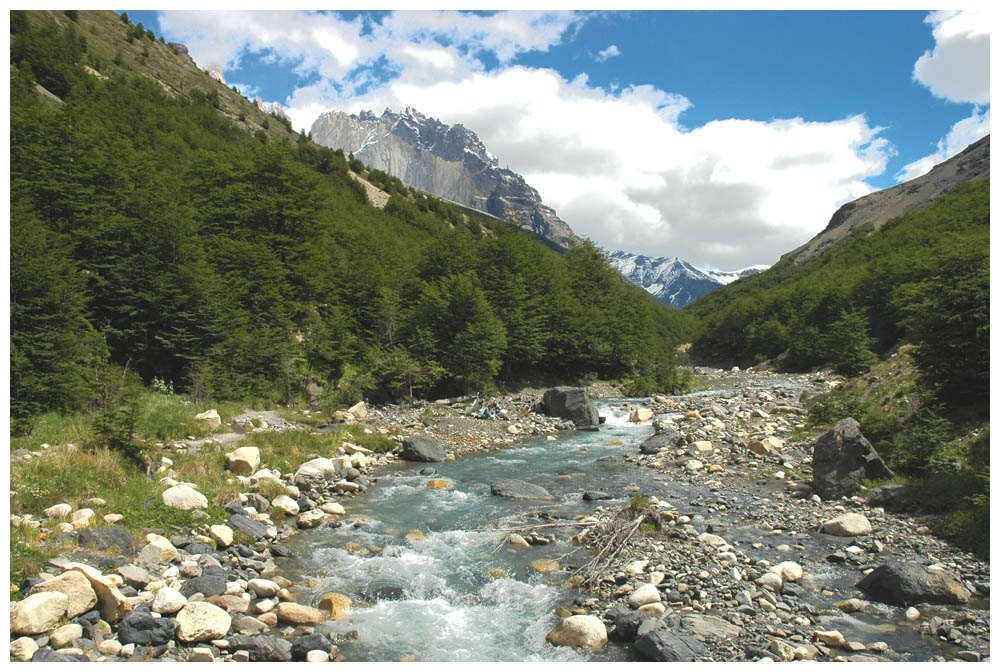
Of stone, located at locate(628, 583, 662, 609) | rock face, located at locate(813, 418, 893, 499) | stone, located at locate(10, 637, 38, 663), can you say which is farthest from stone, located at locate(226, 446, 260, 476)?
rock face, located at locate(813, 418, 893, 499)

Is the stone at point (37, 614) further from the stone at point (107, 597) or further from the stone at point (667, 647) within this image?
the stone at point (667, 647)

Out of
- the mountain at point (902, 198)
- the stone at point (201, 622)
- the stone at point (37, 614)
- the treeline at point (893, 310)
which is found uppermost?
the mountain at point (902, 198)

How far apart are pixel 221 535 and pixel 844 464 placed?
13536 millimetres

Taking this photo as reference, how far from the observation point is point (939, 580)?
713 cm

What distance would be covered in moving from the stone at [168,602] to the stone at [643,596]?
6205mm

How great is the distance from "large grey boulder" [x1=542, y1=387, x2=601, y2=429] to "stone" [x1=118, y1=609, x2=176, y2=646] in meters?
21.1

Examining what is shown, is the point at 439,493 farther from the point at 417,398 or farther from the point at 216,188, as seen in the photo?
the point at 216,188

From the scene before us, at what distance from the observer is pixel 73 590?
6.22m

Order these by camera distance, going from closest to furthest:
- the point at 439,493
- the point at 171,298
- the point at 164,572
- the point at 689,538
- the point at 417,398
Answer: the point at 164,572 → the point at 689,538 → the point at 439,493 → the point at 171,298 → the point at 417,398

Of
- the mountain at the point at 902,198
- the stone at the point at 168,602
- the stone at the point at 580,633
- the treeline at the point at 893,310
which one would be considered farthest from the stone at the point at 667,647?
the mountain at the point at 902,198

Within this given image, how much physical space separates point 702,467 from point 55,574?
15131 millimetres

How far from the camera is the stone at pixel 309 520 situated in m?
11.1

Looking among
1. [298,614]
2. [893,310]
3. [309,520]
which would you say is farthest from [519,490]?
[893,310]

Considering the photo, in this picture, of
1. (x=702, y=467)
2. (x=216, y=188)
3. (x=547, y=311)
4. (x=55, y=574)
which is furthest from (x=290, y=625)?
(x=547, y=311)
